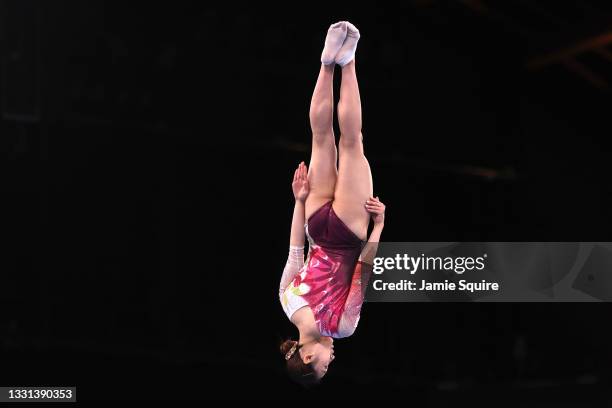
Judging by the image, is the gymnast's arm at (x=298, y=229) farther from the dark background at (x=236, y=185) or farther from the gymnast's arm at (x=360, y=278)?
the dark background at (x=236, y=185)

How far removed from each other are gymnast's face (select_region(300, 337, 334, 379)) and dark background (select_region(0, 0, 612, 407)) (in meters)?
2.55

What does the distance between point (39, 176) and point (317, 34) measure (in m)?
2.71

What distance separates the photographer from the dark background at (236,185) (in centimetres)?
628

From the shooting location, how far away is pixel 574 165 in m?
8.86

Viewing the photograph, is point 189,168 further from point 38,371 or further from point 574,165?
point 574,165

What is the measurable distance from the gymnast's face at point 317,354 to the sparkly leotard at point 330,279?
77mm

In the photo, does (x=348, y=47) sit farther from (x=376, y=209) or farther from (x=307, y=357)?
(x=307, y=357)

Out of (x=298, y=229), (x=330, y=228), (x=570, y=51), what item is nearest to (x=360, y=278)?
(x=330, y=228)

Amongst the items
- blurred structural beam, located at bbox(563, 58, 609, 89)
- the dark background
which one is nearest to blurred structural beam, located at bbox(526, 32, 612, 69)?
the dark background

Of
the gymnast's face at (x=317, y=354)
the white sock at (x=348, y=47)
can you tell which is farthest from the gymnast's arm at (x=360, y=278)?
the white sock at (x=348, y=47)

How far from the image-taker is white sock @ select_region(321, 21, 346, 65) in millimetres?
4141

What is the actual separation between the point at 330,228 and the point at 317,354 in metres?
0.69

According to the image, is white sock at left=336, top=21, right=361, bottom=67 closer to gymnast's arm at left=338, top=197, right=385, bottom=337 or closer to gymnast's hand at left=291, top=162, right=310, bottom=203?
gymnast's hand at left=291, top=162, right=310, bottom=203

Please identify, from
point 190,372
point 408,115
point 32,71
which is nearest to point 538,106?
point 408,115
